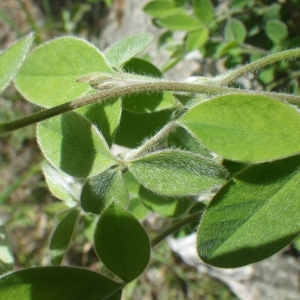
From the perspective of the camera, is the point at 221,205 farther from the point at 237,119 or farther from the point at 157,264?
the point at 157,264

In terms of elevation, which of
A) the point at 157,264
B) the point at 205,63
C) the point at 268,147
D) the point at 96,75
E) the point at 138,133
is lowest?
the point at 157,264

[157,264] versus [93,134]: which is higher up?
[93,134]

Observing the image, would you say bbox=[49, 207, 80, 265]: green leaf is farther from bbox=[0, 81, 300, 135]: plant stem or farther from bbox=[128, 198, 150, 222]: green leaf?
bbox=[128, 198, 150, 222]: green leaf

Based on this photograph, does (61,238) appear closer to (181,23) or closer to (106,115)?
(106,115)

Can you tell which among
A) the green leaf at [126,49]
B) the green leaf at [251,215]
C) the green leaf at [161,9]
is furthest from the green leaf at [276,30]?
the green leaf at [251,215]

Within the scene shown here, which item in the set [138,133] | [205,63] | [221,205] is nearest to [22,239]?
[205,63]

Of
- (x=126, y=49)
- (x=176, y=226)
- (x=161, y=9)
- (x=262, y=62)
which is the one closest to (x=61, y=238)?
(x=176, y=226)
